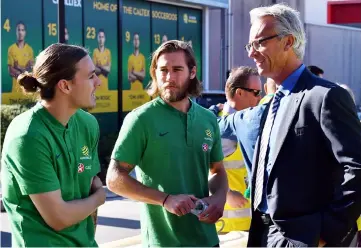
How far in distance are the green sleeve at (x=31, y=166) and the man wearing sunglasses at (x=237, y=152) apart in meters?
2.24

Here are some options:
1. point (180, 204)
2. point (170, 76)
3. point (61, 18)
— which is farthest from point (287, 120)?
point (61, 18)

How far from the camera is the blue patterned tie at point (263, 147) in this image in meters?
3.41

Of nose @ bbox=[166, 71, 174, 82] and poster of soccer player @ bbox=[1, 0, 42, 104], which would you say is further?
poster of soccer player @ bbox=[1, 0, 42, 104]

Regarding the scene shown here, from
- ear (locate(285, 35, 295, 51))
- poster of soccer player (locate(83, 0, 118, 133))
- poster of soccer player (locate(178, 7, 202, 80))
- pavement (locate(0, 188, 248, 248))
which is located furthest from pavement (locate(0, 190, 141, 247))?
poster of soccer player (locate(178, 7, 202, 80))

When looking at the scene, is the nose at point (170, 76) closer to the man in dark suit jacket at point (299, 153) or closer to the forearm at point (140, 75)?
the man in dark suit jacket at point (299, 153)

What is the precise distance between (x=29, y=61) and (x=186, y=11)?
8379 millimetres

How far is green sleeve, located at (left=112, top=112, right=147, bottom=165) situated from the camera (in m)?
4.00

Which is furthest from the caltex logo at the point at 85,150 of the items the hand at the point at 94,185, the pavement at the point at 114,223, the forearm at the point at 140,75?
the forearm at the point at 140,75

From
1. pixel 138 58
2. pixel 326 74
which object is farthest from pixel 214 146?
pixel 326 74

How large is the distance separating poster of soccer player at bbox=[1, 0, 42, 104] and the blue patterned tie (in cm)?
1373

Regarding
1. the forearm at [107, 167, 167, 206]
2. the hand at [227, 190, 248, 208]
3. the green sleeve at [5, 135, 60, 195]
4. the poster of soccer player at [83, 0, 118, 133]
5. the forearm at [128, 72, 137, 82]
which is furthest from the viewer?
the forearm at [128, 72, 137, 82]

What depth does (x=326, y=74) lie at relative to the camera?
115ft

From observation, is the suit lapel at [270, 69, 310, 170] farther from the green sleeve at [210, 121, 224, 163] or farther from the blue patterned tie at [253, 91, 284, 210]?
the green sleeve at [210, 121, 224, 163]

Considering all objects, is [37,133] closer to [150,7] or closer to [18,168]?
[18,168]
